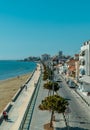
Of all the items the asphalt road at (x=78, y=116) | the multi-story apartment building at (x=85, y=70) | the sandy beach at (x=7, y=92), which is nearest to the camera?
the asphalt road at (x=78, y=116)

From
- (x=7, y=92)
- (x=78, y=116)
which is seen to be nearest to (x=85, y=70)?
(x=7, y=92)

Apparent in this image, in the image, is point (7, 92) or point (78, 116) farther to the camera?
point (7, 92)

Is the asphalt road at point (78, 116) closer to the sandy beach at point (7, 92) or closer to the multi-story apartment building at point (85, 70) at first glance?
the sandy beach at point (7, 92)

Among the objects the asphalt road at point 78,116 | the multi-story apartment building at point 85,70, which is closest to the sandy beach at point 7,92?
the asphalt road at point 78,116

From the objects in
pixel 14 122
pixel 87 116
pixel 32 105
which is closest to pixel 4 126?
pixel 14 122

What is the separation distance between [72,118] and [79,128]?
4763mm

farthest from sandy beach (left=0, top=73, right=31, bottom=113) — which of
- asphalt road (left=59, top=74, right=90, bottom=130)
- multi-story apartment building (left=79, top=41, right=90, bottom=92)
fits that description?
multi-story apartment building (left=79, top=41, right=90, bottom=92)

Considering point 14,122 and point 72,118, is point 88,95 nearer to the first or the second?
point 72,118

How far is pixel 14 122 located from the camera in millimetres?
35250

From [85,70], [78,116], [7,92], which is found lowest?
[7,92]

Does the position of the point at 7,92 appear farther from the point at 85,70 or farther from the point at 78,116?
the point at 78,116

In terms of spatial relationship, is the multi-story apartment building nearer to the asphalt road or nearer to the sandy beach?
the asphalt road

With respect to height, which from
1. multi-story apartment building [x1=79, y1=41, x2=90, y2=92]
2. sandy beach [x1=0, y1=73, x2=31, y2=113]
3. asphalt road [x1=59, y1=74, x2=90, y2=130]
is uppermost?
multi-story apartment building [x1=79, y1=41, x2=90, y2=92]

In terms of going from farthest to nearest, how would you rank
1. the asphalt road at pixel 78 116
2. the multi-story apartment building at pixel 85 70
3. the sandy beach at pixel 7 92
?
1. the multi-story apartment building at pixel 85 70
2. the sandy beach at pixel 7 92
3. the asphalt road at pixel 78 116
